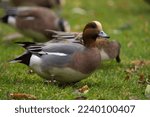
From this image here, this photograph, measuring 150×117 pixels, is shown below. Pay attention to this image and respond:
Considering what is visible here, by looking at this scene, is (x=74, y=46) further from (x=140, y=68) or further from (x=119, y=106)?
(x=140, y=68)

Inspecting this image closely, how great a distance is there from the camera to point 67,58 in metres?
6.98

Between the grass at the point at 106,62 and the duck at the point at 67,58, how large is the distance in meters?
0.17

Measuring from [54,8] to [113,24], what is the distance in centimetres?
133

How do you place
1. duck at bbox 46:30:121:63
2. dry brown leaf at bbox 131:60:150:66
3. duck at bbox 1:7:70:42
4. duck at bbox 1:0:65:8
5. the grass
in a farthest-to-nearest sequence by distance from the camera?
duck at bbox 1:0:65:8, duck at bbox 1:7:70:42, dry brown leaf at bbox 131:60:150:66, duck at bbox 46:30:121:63, the grass

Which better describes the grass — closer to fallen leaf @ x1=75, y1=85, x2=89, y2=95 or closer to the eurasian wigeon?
fallen leaf @ x1=75, y1=85, x2=89, y2=95

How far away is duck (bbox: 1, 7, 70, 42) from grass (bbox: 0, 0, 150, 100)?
0.39 metres

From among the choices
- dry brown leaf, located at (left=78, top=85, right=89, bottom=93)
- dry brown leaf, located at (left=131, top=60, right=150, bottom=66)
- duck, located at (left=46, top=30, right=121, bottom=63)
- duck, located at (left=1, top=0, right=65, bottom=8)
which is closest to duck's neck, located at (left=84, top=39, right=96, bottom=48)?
dry brown leaf, located at (left=78, top=85, right=89, bottom=93)

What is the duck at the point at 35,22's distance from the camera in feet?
34.3

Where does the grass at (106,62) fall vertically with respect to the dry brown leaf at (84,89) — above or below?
below

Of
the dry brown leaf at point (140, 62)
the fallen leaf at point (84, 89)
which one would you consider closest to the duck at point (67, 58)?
the fallen leaf at point (84, 89)

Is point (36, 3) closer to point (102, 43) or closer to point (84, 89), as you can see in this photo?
point (102, 43)

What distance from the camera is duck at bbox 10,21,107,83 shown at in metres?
6.97

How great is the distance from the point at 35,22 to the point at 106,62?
1964mm

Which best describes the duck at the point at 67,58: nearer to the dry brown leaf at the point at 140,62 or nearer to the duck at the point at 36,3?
the dry brown leaf at the point at 140,62
